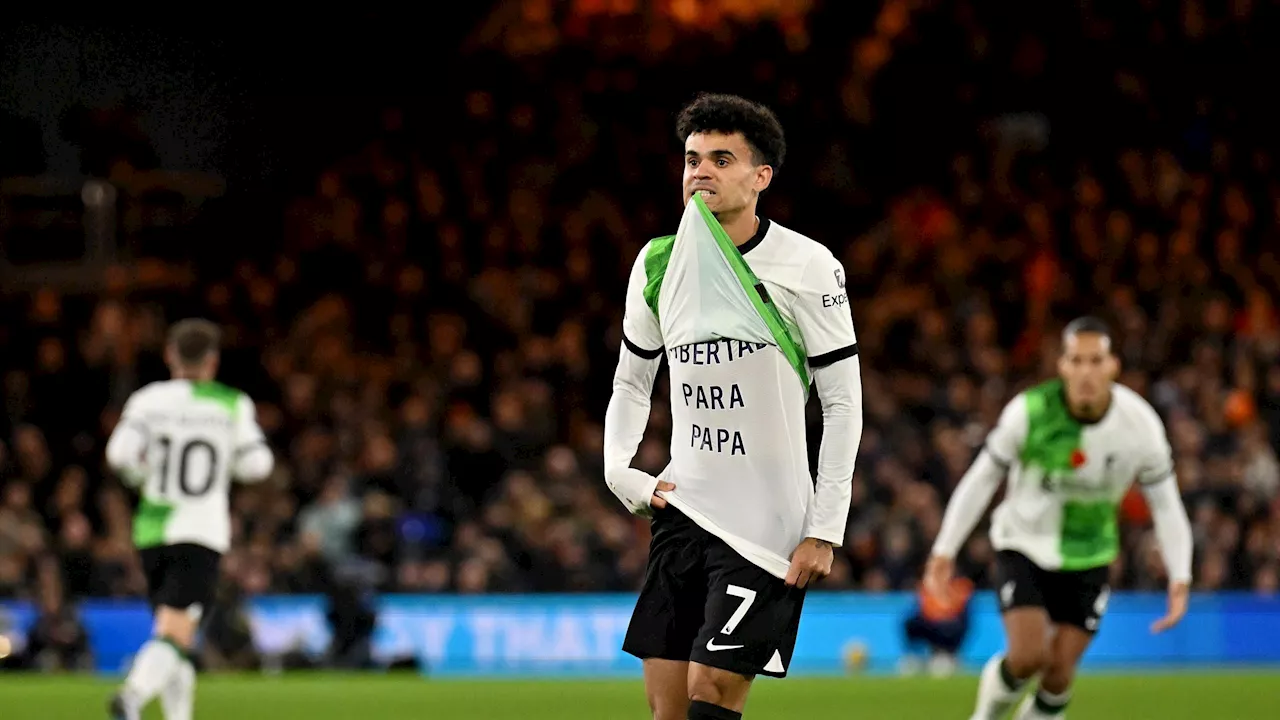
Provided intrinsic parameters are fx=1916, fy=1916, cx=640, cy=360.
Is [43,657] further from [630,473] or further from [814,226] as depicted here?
[630,473]

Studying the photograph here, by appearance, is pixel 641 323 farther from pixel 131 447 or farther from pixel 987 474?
pixel 131 447

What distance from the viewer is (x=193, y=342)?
9.18 m

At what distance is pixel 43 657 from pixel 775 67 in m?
11.0

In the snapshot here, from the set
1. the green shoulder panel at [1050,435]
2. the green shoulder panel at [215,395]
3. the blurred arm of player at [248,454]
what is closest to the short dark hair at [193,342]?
the green shoulder panel at [215,395]

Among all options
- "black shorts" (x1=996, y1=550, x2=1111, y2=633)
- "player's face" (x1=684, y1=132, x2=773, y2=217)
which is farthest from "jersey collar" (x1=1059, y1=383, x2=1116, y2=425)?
"player's face" (x1=684, y1=132, x2=773, y2=217)

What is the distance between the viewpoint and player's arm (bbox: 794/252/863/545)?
5.35m

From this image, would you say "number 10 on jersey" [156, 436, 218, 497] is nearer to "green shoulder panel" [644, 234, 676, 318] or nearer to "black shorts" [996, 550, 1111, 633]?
"black shorts" [996, 550, 1111, 633]

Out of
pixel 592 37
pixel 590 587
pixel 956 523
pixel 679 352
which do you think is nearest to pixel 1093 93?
pixel 592 37

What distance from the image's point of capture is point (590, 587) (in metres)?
16.7

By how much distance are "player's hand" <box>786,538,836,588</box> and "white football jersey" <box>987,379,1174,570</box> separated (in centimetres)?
368

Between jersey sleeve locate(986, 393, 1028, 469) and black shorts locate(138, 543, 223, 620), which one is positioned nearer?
jersey sleeve locate(986, 393, 1028, 469)

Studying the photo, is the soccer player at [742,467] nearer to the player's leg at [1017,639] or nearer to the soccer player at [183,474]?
the player's leg at [1017,639]

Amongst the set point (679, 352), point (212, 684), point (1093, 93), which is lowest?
point (212, 684)

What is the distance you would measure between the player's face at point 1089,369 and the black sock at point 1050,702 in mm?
1327
